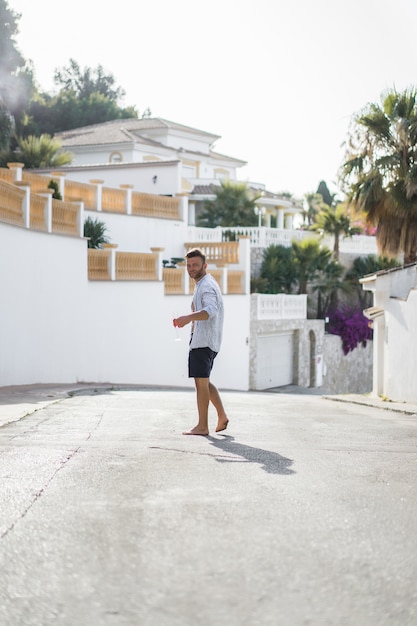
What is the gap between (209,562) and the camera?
4867 millimetres

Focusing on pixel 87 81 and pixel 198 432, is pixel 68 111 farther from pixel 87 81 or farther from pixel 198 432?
pixel 198 432

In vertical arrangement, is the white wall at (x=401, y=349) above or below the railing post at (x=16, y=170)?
below

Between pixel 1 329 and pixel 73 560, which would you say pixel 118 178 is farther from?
pixel 73 560

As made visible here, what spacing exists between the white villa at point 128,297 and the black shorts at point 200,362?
9800 millimetres

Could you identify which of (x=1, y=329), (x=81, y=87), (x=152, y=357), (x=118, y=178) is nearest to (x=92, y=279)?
(x=152, y=357)

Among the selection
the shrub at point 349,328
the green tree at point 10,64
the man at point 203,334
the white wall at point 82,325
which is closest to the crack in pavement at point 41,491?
the man at point 203,334

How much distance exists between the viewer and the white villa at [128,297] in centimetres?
2334

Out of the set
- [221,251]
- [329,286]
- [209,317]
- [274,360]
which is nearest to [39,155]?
[221,251]

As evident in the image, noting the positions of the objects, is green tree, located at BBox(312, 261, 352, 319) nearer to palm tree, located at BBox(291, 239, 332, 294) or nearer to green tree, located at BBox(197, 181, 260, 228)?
palm tree, located at BBox(291, 239, 332, 294)

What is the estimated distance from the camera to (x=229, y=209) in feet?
164

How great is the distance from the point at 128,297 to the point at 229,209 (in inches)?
790

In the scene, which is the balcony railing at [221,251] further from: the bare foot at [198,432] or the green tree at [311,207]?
the green tree at [311,207]

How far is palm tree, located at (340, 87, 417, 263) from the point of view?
29562 mm

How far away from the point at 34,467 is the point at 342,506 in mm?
2455
